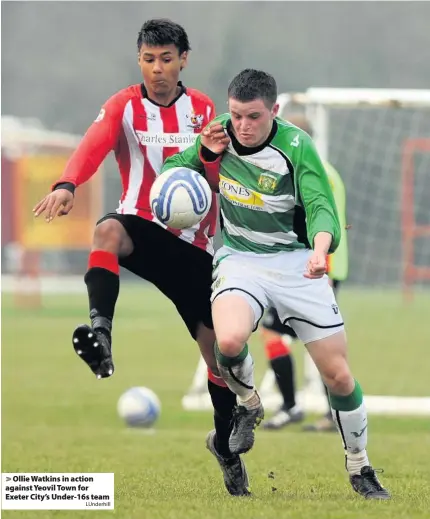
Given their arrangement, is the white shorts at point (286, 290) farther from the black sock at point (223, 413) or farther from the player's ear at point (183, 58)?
the player's ear at point (183, 58)

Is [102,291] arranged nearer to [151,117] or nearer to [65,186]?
[65,186]

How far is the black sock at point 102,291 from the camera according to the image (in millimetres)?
6738

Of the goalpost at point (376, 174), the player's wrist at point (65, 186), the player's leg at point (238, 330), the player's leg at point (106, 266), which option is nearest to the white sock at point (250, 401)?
the player's leg at point (238, 330)

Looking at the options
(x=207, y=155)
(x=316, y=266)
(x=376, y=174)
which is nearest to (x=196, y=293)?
(x=207, y=155)

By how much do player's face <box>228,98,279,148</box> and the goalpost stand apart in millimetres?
5713

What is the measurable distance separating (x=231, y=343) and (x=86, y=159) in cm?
123

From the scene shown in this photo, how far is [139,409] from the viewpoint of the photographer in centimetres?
1130

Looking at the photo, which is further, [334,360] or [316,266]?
[334,360]

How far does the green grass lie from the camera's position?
6453 mm

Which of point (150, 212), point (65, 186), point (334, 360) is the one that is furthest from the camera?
point (150, 212)

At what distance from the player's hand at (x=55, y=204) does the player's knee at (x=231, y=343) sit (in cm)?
98

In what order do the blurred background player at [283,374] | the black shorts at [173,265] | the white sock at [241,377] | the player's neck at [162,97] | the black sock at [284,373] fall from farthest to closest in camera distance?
the black sock at [284,373] < the blurred background player at [283,374] < the player's neck at [162,97] < the black shorts at [173,265] < the white sock at [241,377]

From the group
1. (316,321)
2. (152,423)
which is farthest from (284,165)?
(152,423)

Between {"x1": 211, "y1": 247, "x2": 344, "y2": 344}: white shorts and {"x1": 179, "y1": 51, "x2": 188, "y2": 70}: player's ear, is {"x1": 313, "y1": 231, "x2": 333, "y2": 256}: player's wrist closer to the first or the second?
{"x1": 211, "y1": 247, "x2": 344, "y2": 344}: white shorts
